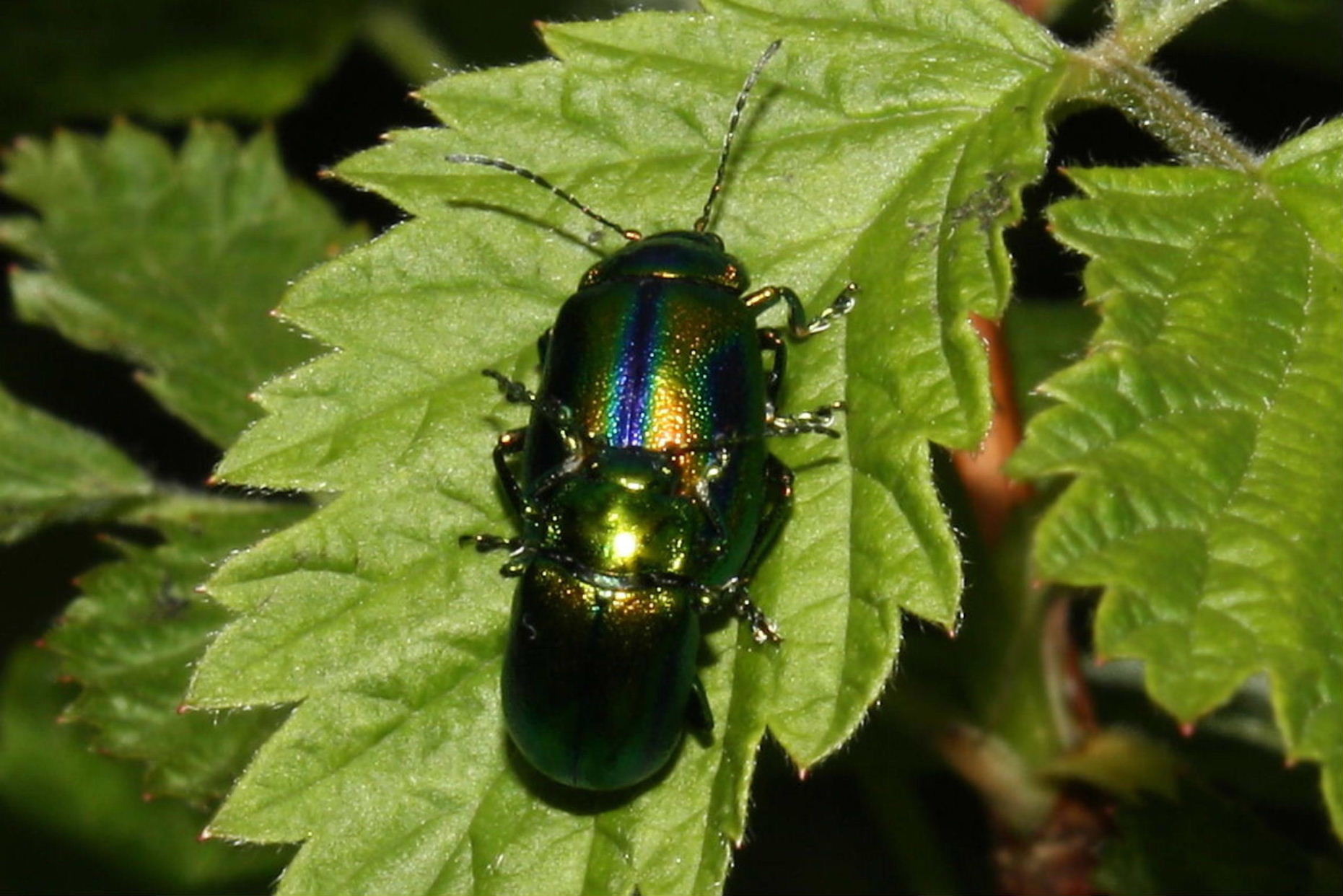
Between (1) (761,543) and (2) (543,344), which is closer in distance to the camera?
(1) (761,543)

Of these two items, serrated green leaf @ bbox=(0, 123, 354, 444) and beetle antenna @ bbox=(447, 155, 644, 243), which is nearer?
beetle antenna @ bbox=(447, 155, 644, 243)

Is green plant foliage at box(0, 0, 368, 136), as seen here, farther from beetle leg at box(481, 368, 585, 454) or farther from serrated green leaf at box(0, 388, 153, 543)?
beetle leg at box(481, 368, 585, 454)

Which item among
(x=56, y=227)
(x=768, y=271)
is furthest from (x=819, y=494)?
(x=56, y=227)

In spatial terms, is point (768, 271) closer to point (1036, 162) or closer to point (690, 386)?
point (690, 386)

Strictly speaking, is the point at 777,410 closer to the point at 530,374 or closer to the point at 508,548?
the point at 530,374

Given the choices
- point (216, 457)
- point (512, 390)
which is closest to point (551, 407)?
point (512, 390)

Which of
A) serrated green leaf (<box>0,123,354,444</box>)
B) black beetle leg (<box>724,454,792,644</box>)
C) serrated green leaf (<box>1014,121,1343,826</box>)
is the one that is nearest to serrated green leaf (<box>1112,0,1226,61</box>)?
serrated green leaf (<box>1014,121,1343,826</box>)

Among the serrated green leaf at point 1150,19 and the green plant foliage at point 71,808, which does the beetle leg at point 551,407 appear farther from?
the green plant foliage at point 71,808
